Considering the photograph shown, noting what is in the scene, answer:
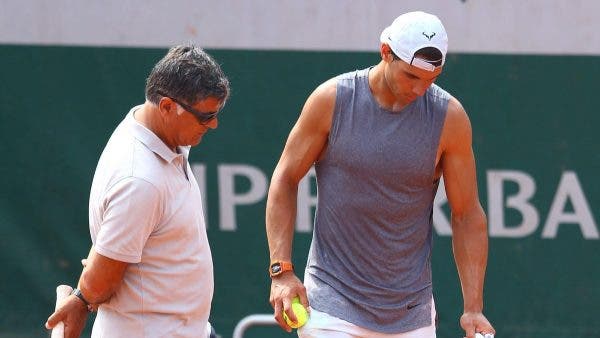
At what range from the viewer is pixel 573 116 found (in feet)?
18.7

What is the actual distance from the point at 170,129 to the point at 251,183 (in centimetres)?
259

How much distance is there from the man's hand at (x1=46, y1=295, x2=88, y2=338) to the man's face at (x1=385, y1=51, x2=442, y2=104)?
1162 mm

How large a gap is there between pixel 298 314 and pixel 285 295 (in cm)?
7

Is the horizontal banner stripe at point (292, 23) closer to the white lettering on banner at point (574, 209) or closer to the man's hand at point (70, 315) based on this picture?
the white lettering on banner at point (574, 209)

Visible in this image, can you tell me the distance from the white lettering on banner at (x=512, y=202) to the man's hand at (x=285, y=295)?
2.16 metres

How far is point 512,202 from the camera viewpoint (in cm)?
574

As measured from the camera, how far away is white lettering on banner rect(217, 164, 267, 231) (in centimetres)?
582

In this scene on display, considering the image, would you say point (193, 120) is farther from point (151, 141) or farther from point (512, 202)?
point (512, 202)

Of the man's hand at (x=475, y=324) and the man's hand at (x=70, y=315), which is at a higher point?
the man's hand at (x=70, y=315)

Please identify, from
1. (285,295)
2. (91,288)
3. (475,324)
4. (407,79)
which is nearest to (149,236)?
(91,288)

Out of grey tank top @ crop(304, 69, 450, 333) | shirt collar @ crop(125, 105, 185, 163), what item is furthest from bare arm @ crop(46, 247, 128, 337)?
grey tank top @ crop(304, 69, 450, 333)

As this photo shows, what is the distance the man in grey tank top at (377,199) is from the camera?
3.77m

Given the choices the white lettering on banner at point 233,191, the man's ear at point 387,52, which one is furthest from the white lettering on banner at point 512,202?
the man's ear at point 387,52

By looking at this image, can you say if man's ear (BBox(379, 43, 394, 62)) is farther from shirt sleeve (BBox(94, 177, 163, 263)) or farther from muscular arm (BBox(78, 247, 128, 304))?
muscular arm (BBox(78, 247, 128, 304))
